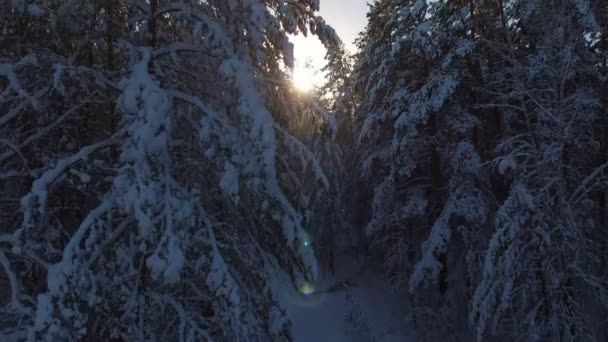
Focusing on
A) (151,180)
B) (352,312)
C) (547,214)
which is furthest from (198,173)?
(352,312)

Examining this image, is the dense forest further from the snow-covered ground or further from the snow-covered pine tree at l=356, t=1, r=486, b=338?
the snow-covered ground

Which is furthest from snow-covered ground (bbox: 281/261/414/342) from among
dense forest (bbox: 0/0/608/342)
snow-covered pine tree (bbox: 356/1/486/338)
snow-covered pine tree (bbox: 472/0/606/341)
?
snow-covered pine tree (bbox: 472/0/606/341)

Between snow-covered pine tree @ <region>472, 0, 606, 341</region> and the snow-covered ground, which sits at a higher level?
snow-covered pine tree @ <region>472, 0, 606, 341</region>

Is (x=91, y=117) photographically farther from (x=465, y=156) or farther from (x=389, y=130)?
(x=389, y=130)

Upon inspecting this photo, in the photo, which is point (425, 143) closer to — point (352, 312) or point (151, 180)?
point (352, 312)

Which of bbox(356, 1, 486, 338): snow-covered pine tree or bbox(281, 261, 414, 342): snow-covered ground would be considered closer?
bbox(356, 1, 486, 338): snow-covered pine tree

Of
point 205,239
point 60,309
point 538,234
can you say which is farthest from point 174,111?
point 538,234
